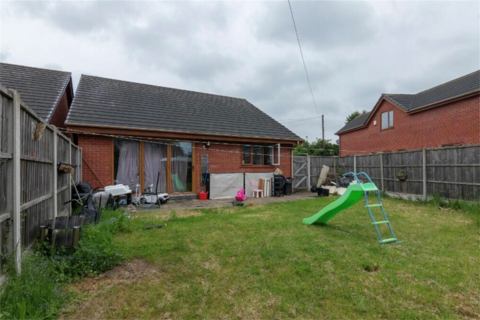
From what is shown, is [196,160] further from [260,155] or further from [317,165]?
[317,165]

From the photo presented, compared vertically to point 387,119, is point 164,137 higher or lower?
lower

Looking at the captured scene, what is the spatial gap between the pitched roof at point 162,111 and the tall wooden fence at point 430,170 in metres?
3.77

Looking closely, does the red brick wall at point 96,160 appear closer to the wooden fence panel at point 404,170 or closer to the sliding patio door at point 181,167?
the sliding patio door at point 181,167

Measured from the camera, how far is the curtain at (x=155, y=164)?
30.1 feet

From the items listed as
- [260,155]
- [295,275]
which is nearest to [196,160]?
[260,155]

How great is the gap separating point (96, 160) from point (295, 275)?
26.0ft

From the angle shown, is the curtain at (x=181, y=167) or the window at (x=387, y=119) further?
the window at (x=387, y=119)

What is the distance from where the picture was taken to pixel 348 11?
21.5 ft

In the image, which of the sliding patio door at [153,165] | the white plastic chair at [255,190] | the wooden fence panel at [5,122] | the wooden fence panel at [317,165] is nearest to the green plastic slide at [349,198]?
the wooden fence panel at [5,122]

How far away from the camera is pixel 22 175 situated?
106 inches

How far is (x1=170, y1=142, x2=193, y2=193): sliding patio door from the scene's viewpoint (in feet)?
31.5

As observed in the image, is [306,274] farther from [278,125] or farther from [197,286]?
[278,125]

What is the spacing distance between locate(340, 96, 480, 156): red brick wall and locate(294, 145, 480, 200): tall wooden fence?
641cm

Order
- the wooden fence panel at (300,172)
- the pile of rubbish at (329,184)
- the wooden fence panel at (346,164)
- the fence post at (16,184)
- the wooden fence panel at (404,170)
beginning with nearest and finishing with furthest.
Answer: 1. the fence post at (16,184)
2. the wooden fence panel at (404,170)
3. the pile of rubbish at (329,184)
4. the wooden fence panel at (346,164)
5. the wooden fence panel at (300,172)
